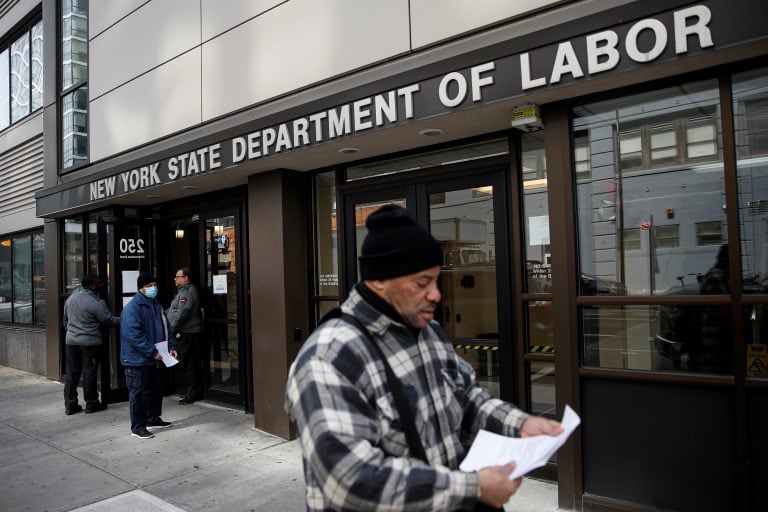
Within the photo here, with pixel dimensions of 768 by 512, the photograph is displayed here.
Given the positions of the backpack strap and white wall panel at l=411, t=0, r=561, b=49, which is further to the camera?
white wall panel at l=411, t=0, r=561, b=49

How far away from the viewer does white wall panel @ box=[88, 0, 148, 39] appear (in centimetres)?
783

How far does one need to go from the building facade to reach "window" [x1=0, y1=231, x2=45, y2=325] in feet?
13.6

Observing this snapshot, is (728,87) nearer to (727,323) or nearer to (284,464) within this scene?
(727,323)

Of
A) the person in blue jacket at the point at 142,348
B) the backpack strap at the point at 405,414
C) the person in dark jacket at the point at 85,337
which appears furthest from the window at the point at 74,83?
the backpack strap at the point at 405,414

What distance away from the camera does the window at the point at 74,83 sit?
9000 mm

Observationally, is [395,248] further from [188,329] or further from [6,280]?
[6,280]

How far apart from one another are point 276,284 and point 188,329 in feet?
7.13

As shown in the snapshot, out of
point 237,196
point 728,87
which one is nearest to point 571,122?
point 728,87

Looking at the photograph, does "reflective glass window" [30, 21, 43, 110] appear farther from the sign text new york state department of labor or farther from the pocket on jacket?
the pocket on jacket

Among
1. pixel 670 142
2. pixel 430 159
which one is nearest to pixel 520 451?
pixel 670 142

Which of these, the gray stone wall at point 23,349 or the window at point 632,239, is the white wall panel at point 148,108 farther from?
the window at point 632,239

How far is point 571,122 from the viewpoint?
418 centimetres

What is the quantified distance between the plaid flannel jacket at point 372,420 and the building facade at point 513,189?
2385mm

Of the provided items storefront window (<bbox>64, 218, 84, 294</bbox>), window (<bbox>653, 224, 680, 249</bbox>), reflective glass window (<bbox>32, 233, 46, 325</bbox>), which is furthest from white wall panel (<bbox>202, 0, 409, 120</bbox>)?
reflective glass window (<bbox>32, 233, 46, 325</bbox>)
